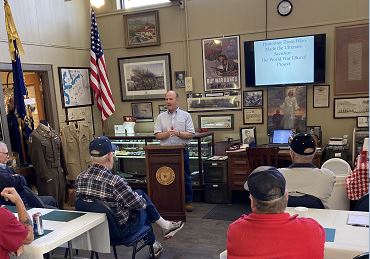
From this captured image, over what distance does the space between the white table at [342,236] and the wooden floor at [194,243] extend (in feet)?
5.07

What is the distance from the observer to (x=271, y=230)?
1.53 m

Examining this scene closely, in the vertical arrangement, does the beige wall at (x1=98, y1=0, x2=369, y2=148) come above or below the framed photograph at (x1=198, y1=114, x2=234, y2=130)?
above

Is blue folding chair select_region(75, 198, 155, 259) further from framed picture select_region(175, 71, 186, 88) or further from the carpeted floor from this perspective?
framed picture select_region(175, 71, 186, 88)

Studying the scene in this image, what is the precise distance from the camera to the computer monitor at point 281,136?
530 cm

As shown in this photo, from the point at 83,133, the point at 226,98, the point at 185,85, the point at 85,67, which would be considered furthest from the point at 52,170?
the point at 226,98

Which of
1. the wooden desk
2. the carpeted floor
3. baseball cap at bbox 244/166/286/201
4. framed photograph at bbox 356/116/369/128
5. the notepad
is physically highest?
baseball cap at bbox 244/166/286/201

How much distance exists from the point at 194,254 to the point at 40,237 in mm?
1790

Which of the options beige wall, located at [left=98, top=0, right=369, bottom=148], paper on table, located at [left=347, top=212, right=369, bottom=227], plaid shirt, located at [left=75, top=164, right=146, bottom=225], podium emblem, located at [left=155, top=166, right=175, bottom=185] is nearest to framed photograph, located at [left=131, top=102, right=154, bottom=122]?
beige wall, located at [left=98, top=0, right=369, bottom=148]

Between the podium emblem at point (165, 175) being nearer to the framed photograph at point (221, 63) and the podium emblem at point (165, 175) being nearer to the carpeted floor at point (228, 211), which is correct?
the carpeted floor at point (228, 211)

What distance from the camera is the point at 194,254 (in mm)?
3646

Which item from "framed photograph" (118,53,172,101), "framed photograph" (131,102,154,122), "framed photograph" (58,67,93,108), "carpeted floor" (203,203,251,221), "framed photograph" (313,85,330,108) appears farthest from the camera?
"framed photograph" (131,102,154,122)

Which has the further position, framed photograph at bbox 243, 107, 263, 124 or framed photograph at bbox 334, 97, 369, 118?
framed photograph at bbox 243, 107, 263, 124

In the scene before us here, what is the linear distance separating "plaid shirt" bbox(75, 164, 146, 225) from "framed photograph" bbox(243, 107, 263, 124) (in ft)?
10.3

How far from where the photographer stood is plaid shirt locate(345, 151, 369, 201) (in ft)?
8.84
